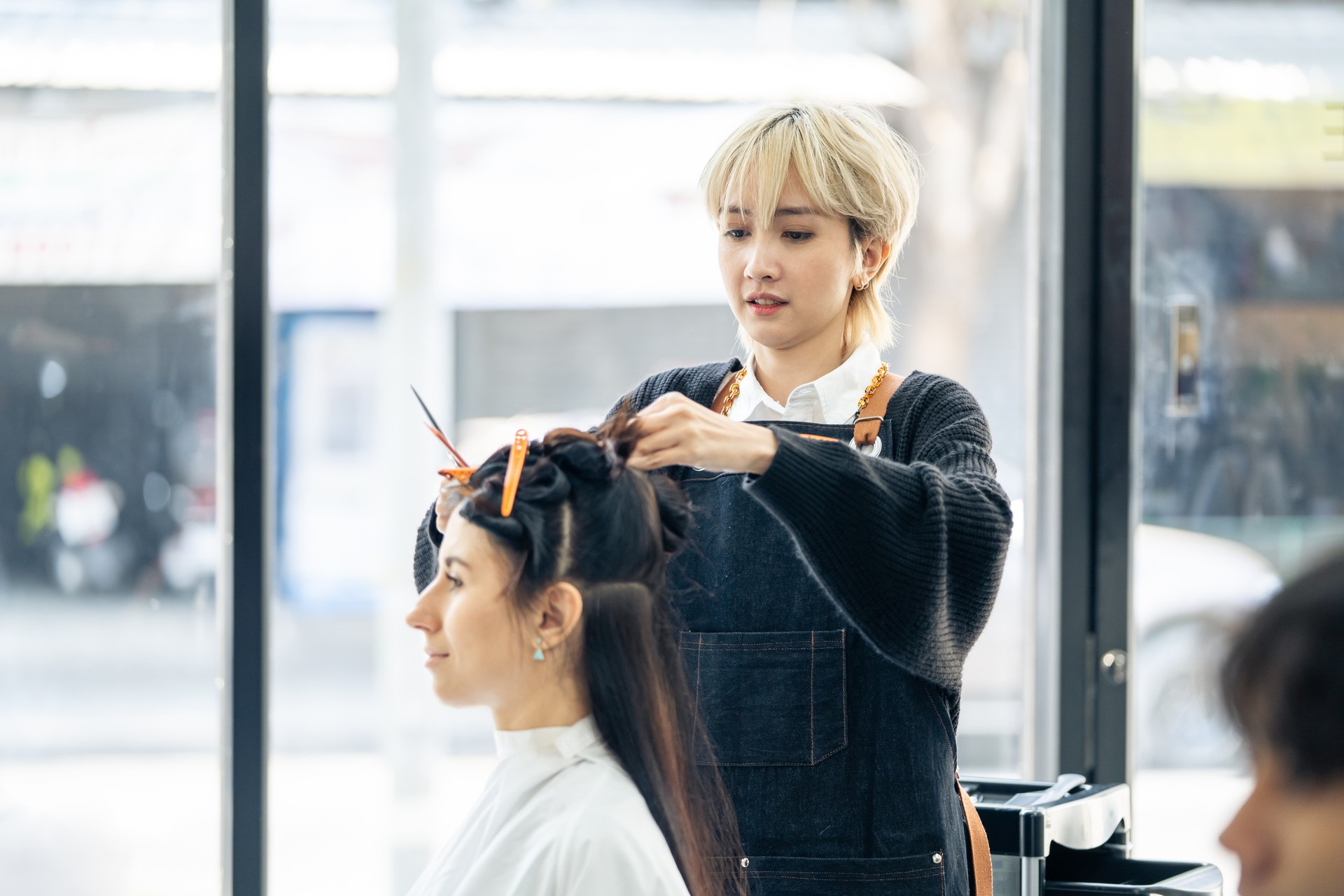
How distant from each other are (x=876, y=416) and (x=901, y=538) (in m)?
0.25

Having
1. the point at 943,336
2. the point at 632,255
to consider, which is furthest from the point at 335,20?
the point at 943,336

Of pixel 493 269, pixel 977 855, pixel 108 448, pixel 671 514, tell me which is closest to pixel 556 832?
pixel 671 514

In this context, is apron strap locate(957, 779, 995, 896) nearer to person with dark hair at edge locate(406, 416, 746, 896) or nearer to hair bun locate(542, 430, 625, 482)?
person with dark hair at edge locate(406, 416, 746, 896)

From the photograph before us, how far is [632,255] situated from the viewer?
299 cm

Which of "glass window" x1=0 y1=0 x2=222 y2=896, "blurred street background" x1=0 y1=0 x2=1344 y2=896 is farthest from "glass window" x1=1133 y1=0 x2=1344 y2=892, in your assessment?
"glass window" x1=0 y1=0 x2=222 y2=896

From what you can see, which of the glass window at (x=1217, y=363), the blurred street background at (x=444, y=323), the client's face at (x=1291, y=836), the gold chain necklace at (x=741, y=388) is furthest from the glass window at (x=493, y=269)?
the client's face at (x=1291, y=836)

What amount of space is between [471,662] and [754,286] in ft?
1.82

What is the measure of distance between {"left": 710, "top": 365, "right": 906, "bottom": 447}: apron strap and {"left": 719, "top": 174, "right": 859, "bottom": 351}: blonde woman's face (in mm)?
102

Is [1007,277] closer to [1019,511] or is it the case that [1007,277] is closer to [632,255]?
[1019,511]

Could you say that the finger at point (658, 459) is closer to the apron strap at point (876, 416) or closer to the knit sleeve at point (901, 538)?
the knit sleeve at point (901, 538)

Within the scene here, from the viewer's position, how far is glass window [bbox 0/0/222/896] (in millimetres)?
2285

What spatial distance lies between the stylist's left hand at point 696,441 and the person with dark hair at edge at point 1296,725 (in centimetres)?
60

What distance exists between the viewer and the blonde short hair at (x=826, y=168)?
1.46 metres

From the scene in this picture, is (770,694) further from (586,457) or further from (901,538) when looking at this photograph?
(586,457)
